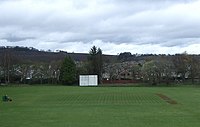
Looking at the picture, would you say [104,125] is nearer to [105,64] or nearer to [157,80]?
[157,80]

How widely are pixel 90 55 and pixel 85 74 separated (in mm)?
8669

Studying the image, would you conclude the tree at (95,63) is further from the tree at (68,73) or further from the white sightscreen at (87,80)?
the tree at (68,73)

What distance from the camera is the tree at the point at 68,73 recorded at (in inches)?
3814

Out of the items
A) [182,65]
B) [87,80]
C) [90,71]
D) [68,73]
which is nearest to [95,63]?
[90,71]

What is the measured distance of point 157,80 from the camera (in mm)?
95688

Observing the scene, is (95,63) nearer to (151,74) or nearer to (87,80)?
(87,80)

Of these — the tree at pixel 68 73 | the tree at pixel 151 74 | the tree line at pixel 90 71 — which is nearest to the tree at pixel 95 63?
the tree line at pixel 90 71

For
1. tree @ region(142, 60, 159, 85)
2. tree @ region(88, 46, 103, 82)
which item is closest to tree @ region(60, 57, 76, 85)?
tree @ region(88, 46, 103, 82)

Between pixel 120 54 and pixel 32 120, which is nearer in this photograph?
pixel 32 120

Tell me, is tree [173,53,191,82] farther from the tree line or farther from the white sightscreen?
the white sightscreen

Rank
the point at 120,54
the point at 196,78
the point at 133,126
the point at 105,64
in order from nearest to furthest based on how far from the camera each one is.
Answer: the point at 133,126, the point at 196,78, the point at 105,64, the point at 120,54

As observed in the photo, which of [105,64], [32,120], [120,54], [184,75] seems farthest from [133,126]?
[120,54]

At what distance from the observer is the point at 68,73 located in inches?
3819

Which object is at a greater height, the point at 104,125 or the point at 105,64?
the point at 105,64
